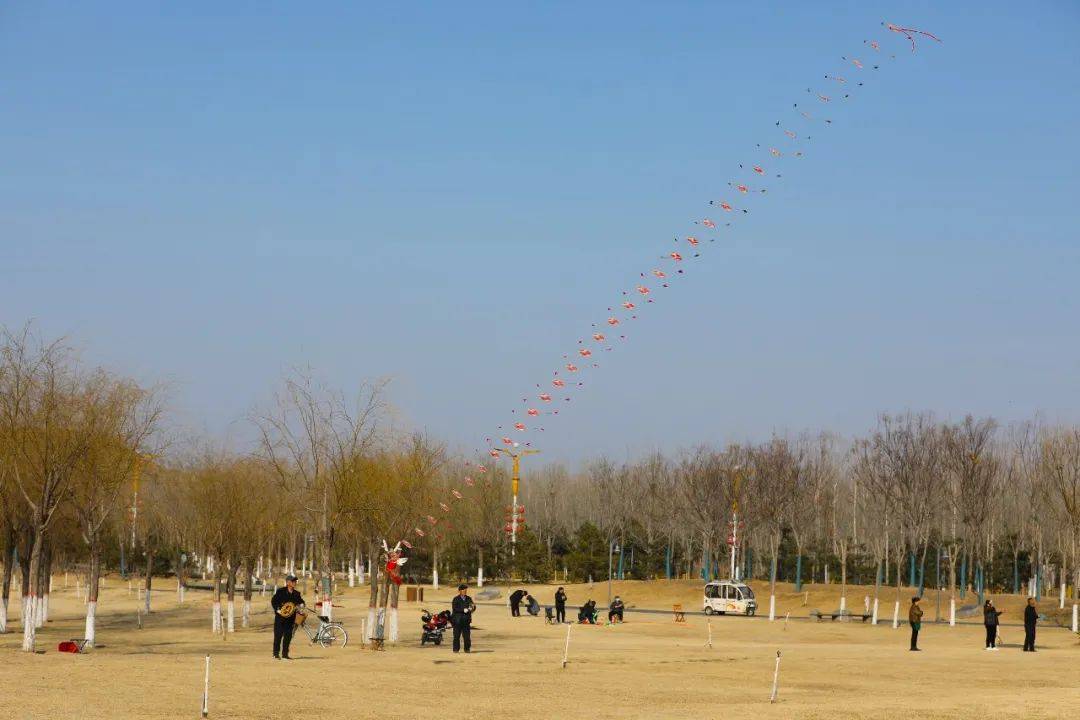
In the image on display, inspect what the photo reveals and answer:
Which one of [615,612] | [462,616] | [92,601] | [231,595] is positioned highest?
[462,616]

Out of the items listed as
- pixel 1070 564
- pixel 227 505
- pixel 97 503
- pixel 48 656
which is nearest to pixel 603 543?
pixel 1070 564

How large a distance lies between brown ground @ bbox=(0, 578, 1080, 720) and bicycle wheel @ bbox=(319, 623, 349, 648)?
66 cm

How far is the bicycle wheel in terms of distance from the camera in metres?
38.2

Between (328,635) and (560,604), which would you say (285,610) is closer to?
(328,635)

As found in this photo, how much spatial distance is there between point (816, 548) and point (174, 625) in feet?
205

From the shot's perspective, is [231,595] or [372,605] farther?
[231,595]

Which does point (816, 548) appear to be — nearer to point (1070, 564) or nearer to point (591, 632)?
point (1070, 564)

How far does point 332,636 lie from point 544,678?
11.1 metres

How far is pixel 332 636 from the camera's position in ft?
126

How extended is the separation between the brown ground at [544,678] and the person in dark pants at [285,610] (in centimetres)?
80

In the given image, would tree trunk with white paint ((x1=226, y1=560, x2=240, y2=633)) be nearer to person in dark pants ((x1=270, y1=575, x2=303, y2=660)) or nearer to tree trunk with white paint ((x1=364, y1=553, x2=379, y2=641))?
tree trunk with white paint ((x1=364, y1=553, x2=379, y2=641))

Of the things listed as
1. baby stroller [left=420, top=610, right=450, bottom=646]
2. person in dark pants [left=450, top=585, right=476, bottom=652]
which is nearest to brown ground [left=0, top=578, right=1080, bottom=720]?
person in dark pants [left=450, top=585, right=476, bottom=652]

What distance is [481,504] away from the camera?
11275cm

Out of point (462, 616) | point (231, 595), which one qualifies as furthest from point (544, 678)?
point (231, 595)
